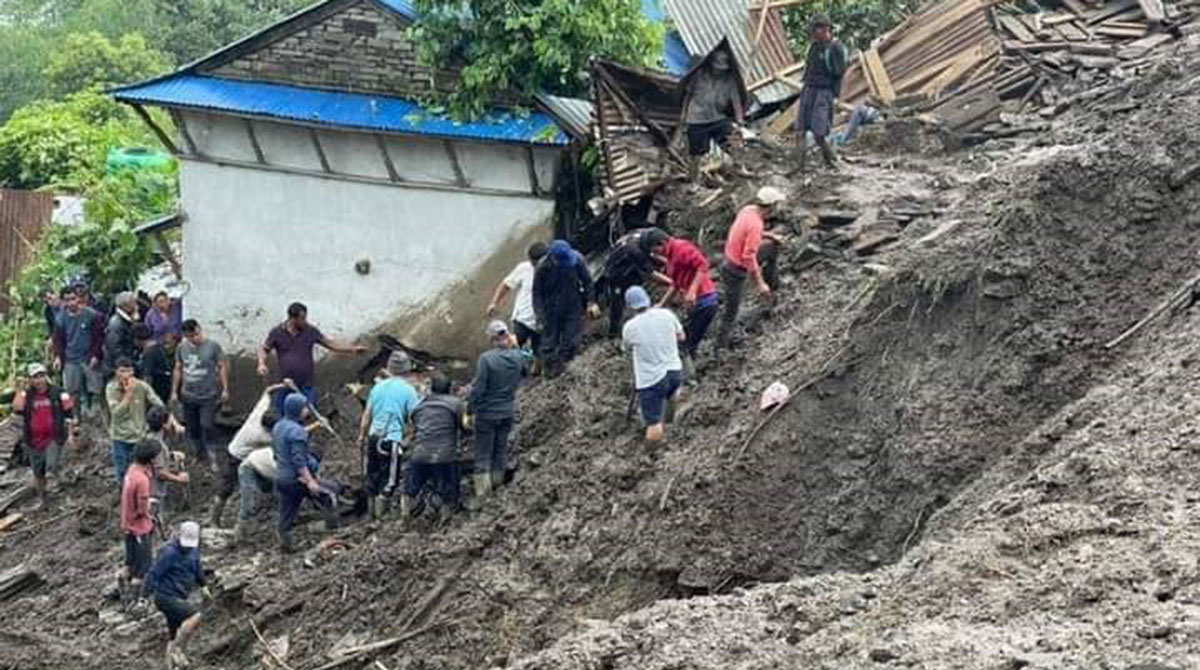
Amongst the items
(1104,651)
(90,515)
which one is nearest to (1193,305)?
(1104,651)

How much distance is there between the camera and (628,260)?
14492 millimetres

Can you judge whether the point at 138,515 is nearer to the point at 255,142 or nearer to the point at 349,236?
the point at 349,236

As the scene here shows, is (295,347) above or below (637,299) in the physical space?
above

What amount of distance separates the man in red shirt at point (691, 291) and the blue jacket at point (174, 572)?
408 centimetres

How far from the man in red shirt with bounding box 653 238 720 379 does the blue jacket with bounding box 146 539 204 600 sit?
4081 mm

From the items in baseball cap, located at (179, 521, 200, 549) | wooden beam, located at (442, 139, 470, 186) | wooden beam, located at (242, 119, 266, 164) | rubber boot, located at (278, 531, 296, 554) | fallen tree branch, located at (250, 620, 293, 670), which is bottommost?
fallen tree branch, located at (250, 620, 293, 670)

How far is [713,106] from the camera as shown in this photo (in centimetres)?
1672

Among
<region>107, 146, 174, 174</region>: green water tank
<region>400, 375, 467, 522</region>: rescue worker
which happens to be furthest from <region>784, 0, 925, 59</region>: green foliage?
<region>107, 146, 174, 174</region>: green water tank

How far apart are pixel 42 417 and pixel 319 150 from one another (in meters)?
3.88

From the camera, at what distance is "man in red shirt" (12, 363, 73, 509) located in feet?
54.1

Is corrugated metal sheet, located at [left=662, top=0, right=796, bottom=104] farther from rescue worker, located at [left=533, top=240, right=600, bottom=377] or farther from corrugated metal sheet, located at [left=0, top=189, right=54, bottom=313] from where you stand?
corrugated metal sheet, located at [left=0, top=189, right=54, bottom=313]

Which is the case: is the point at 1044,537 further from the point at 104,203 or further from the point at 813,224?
the point at 104,203

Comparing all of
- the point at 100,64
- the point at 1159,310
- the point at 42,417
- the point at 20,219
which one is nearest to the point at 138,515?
the point at 42,417

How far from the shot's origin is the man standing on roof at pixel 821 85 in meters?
16.3
